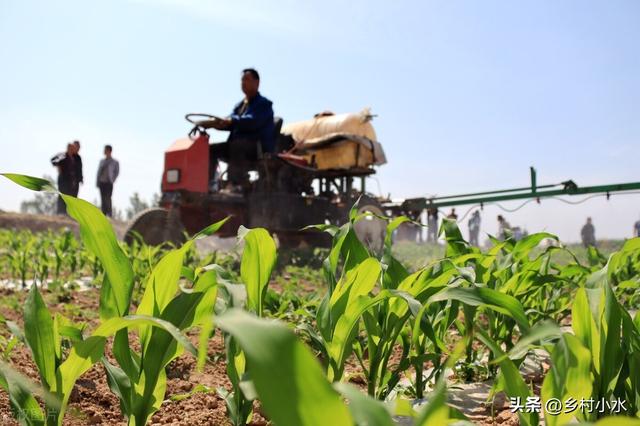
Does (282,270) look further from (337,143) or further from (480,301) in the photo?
(480,301)

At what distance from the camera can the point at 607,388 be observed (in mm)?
1109

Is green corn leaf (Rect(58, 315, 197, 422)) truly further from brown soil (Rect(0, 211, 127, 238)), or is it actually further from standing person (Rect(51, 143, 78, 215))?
brown soil (Rect(0, 211, 127, 238))

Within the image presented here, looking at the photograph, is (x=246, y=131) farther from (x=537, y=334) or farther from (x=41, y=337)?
(x=537, y=334)

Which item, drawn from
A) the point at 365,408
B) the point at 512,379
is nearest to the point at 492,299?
the point at 512,379

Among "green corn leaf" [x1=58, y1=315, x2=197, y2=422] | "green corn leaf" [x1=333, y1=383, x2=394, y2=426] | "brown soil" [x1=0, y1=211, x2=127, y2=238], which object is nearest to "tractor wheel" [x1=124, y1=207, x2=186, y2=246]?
"green corn leaf" [x1=58, y1=315, x2=197, y2=422]

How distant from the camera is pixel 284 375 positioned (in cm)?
48

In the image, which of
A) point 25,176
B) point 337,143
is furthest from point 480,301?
point 337,143

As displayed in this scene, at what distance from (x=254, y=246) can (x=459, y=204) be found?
6.42 m

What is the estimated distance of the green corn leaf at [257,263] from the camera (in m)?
1.20

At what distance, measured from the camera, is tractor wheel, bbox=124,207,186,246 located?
232 inches

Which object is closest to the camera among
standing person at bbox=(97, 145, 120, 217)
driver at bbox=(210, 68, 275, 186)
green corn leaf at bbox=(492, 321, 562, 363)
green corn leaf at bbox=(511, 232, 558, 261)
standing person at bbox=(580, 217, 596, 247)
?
green corn leaf at bbox=(492, 321, 562, 363)

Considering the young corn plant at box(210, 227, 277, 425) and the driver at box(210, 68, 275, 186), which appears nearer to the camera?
the young corn plant at box(210, 227, 277, 425)

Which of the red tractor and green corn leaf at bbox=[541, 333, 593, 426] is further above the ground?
the red tractor

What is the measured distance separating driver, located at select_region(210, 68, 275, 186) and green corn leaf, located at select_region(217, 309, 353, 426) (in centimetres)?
552
